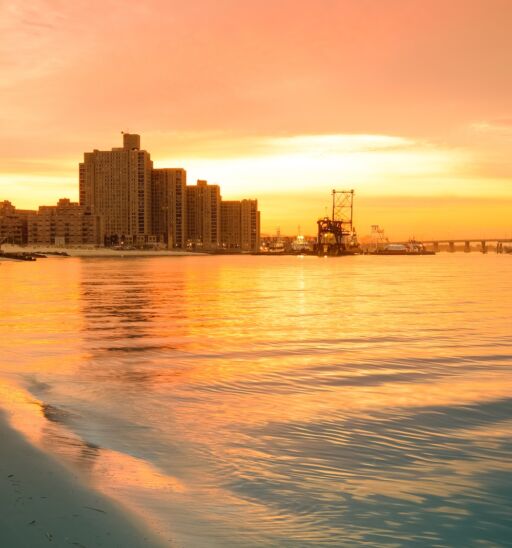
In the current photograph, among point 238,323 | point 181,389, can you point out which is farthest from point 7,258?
point 181,389

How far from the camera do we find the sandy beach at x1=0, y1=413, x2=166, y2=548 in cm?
536

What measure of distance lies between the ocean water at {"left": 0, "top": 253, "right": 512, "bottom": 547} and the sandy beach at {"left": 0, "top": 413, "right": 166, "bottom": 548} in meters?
0.28

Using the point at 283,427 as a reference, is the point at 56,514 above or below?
above

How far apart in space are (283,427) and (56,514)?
478 centimetres

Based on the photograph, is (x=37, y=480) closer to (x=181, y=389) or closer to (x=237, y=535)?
(x=237, y=535)

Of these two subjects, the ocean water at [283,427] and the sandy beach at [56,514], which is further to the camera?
the ocean water at [283,427]

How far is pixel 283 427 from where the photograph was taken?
33.1 ft

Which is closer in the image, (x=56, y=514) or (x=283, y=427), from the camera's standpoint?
(x=56, y=514)

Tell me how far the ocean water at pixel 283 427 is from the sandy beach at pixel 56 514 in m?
0.28

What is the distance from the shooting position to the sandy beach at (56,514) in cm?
536

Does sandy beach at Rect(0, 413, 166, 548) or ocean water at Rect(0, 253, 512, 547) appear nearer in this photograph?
sandy beach at Rect(0, 413, 166, 548)

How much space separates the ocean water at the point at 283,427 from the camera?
6.48 m

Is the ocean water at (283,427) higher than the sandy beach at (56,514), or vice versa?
the sandy beach at (56,514)

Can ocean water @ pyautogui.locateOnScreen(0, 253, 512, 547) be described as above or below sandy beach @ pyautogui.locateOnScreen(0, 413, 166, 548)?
below
